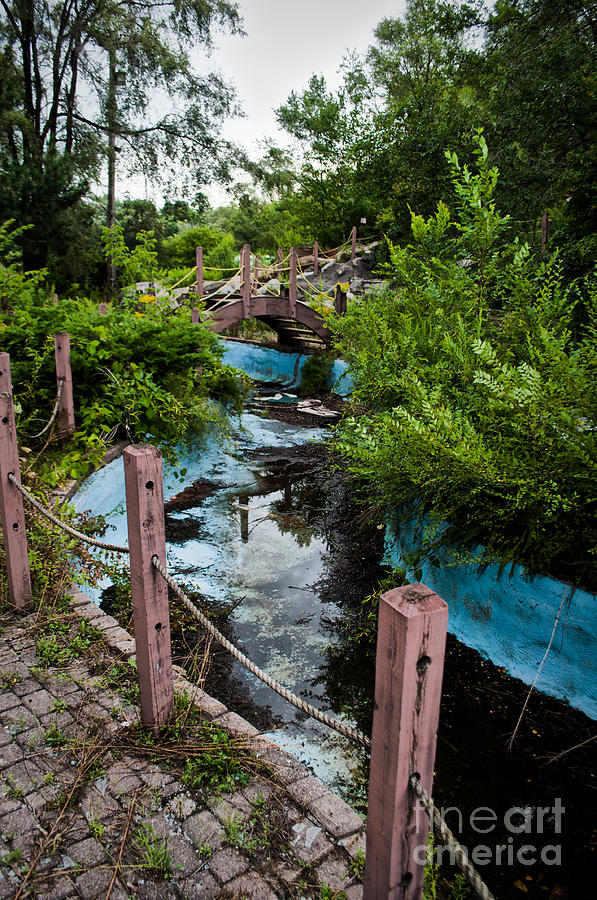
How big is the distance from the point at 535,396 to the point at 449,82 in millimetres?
19095

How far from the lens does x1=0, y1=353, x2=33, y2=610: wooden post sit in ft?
9.70

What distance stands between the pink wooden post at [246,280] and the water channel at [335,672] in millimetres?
5796

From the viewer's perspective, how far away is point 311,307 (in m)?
12.9

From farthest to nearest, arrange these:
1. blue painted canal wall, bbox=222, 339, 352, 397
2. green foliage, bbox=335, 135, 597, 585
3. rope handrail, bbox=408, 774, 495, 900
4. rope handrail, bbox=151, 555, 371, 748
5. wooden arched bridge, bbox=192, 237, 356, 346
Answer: blue painted canal wall, bbox=222, 339, 352, 397 < wooden arched bridge, bbox=192, 237, 356, 346 < green foliage, bbox=335, 135, 597, 585 < rope handrail, bbox=151, 555, 371, 748 < rope handrail, bbox=408, 774, 495, 900

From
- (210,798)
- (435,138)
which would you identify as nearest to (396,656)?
(210,798)

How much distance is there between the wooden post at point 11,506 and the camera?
2955 mm

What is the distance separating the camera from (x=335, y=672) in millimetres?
3629

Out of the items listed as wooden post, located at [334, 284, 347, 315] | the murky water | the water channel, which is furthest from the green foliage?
wooden post, located at [334, 284, 347, 315]

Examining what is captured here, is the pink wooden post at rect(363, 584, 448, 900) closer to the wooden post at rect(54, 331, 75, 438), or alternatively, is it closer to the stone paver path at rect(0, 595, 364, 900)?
the stone paver path at rect(0, 595, 364, 900)

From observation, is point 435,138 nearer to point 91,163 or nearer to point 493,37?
point 493,37

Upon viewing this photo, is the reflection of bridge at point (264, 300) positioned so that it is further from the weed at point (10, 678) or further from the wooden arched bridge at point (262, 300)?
the weed at point (10, 678)

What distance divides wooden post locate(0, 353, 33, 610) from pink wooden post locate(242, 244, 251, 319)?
8.98 meters

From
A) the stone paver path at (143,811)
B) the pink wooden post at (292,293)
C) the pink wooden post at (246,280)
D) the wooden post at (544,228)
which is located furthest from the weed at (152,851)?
the pink wooden post at (292,293)

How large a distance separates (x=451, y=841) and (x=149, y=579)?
136 centimetres
